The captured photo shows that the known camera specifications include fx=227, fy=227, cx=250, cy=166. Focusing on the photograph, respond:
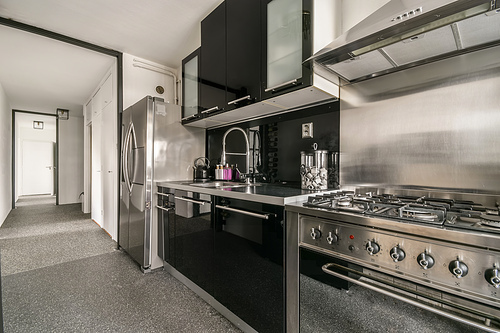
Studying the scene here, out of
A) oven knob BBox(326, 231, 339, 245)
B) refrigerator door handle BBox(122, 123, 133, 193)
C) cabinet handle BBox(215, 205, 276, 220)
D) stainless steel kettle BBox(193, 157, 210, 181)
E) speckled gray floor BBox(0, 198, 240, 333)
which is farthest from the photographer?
refrigerator door handle BBox(122, 123, 133, 193)

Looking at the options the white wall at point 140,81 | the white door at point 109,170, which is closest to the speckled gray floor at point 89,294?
the white door at point 109,170

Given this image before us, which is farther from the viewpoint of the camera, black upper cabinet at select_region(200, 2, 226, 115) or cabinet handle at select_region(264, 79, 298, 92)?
black upper cabinet at select_region(200, 2, 226, 115)

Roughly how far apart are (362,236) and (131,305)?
1.79 m

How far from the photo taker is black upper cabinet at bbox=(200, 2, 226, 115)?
1965 mm

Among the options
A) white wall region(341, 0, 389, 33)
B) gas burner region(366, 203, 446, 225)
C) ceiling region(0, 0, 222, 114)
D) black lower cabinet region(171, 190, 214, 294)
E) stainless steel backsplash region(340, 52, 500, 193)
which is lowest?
black lower cabinet region(171, 190, 214, 294)

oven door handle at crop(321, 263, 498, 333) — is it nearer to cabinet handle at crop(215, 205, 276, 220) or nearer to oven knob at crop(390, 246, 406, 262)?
oven knob at crop(390, 246, 406, 262)

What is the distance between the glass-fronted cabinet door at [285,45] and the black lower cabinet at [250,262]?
784 millimetres

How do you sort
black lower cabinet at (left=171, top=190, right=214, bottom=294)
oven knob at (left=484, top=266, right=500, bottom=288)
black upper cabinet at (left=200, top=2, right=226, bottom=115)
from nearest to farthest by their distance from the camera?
oven knob at (left=484, top=266, right=500, bottom=288), black lower cabinet at (left=171, top=190, right=214, bottom=294), black upper cabinet at (left=200, top=2, right=226, bottom=115)

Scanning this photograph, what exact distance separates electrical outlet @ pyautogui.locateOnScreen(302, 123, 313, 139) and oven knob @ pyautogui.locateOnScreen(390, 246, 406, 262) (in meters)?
1.10

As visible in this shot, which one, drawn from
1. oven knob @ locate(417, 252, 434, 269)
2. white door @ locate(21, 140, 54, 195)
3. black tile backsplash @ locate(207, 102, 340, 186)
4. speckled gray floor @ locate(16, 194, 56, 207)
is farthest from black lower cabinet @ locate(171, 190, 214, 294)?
white door @ locate(21, 140, 54, 195)

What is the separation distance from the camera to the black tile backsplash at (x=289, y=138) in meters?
1.67

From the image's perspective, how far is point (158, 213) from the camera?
2289 mm

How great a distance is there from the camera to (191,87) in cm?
248

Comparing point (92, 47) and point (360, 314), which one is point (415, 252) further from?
point (92, 47)
